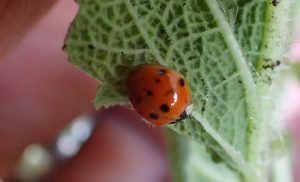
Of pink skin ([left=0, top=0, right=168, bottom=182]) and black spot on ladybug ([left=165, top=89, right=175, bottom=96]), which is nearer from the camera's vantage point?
black spot on ladybug ([left=165, top=89, right=175, bottom=96])

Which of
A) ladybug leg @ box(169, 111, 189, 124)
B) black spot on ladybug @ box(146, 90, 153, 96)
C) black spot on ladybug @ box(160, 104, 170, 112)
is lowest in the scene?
ladybug leg @ box(169, 111, 189, 124)

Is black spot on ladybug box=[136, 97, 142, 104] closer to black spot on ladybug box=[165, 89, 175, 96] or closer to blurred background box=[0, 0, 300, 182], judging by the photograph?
black spot on ladybug box=[165, 89, 175, 96]

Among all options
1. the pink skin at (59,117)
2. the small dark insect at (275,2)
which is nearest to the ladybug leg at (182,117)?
the small dark insect at (275,2)

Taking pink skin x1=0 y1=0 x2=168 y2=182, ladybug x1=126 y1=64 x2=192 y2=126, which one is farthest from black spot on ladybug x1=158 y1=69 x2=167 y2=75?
pink skin x1=0 y1=0 x2=168 y2=182

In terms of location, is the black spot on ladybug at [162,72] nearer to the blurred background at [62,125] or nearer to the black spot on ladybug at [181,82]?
the black spot on ladybug at [181,82]

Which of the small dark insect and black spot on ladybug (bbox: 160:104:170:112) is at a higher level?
the small dark insect

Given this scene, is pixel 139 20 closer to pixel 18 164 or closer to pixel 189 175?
pixel 189 175

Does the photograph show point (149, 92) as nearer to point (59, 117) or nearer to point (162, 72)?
point (162, 72)
